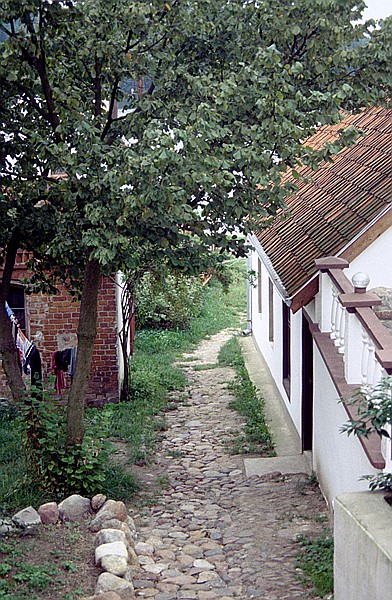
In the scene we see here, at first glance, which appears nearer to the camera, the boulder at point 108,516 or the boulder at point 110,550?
the boulder at point 110,550

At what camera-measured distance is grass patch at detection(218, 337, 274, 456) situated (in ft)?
34.0

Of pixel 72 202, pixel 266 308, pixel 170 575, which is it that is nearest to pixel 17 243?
pixel 72 202

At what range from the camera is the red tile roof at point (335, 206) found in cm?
820

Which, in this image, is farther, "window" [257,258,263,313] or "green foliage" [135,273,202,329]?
"green foliage" [135,273,202,329]

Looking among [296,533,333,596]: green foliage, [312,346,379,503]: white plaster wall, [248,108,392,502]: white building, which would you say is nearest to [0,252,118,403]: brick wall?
[248,108,392,502]: white building

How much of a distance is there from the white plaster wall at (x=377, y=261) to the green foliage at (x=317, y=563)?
2.61 m

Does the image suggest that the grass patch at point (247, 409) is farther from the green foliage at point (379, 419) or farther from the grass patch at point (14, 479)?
the green foliage at point (379, 419)

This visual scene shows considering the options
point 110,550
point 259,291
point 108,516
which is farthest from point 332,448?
point 259,291

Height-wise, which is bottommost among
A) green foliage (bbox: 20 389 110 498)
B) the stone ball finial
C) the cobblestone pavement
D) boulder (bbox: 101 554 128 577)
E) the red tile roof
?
the cobblestone pavement

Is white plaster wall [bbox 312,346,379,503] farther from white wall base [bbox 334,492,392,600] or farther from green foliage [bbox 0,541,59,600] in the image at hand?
green foliage [bbox 0,541,59,600]

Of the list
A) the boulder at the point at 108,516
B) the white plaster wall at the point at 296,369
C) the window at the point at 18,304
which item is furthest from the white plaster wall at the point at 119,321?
the boulder at the point at 108,516

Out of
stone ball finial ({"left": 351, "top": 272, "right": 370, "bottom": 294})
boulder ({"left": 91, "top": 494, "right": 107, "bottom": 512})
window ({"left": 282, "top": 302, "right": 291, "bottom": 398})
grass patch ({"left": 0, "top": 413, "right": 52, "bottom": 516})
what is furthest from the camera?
window ({"left": 282, "top": 302, "right": 291, "bottom": 398})

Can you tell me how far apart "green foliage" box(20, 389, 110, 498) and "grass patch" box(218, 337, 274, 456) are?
2.74 m

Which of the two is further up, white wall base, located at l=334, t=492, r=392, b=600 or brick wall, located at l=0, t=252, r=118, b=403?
brick wall, located at l=0, t=252, r=118, b=403
